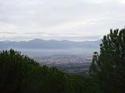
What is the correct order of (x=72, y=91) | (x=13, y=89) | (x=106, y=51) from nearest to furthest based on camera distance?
(x=13, y=89), (x=106, y=51), (x=72, y=91)

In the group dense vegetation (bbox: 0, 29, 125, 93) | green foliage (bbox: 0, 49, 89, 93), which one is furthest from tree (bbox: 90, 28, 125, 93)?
green foliage (bbox: 0, 49, 89, 93)

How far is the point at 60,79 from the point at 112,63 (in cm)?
389

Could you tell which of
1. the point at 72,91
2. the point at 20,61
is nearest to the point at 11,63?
the point at 20,61

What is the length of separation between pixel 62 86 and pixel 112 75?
11.1 ft

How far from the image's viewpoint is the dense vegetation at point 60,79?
2452 cm

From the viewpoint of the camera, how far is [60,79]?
27609 mm

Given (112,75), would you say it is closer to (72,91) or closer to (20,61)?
(72,91)

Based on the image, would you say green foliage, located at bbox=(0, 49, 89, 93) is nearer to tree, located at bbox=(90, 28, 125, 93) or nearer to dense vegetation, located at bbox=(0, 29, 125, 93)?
dense vegetation, located at bbox=(0, 29, 125, 93)

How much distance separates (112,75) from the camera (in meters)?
25.9

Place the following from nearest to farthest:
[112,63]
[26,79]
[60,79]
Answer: [26,79] → [112,63] → [60,79]

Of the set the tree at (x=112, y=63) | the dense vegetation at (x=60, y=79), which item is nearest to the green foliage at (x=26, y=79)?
the dense vegetation at (x=60, y=79)

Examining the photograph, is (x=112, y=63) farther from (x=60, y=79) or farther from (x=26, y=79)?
(x=26, y=79)

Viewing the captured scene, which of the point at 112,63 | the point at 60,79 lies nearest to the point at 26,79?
the point at 60,79

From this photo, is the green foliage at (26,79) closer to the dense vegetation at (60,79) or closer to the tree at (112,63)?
the dense vegetation at (60,79)
